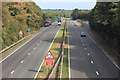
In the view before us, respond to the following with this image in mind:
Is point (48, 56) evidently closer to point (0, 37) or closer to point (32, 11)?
point (0, 37)

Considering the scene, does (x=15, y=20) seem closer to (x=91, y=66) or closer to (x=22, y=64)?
(x=22, y=64)

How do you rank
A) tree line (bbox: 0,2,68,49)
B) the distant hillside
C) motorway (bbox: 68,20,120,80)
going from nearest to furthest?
motorway (bbox: 68,20,120,80)
tree line (bbox: 0,2,68,49)
the distant hillside

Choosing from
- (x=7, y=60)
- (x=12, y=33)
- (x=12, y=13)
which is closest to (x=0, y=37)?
(x=7, y=60)

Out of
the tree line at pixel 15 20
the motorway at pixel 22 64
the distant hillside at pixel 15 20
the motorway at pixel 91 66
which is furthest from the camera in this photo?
the distant hillside at pixel 15 20

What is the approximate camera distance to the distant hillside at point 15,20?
142 ft

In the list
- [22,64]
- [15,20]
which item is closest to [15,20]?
[15,20]

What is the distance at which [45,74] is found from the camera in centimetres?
2412

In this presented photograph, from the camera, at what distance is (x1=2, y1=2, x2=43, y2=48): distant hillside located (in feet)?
142

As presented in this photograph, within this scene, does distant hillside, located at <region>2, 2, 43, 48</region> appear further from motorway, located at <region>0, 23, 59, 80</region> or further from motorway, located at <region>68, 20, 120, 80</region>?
motorway, located at <region>68, 20, 120, 80</region>

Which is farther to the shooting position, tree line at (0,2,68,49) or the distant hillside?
the distant hillside

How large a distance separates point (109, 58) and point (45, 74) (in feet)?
39.7

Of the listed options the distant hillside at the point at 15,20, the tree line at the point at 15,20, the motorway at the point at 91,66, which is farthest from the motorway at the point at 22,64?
the distant hillside at the point at 15,20

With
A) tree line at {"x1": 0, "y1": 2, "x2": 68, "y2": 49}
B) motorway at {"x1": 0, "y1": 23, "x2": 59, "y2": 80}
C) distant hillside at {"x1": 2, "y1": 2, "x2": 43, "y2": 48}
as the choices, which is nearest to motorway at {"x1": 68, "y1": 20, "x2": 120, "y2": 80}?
motorway at {"x1": 0, "y1": 23, "x2": 59, "y2": 80}

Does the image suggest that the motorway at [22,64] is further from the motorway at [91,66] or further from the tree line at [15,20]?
the tree line at [15,20]
